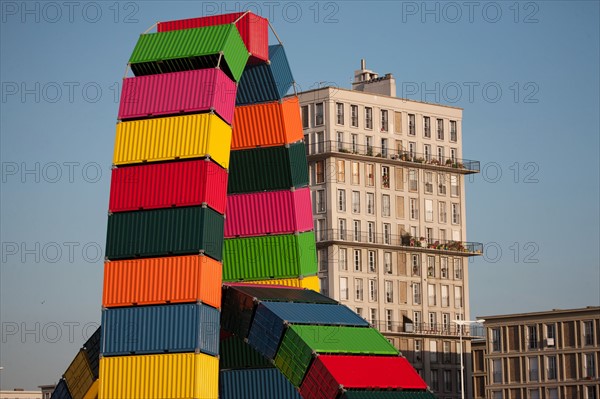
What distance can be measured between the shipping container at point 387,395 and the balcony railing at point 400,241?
275ft

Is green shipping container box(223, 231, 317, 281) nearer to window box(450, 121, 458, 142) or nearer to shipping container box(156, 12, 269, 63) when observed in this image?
shipping container box(156, 12, 269, 63)

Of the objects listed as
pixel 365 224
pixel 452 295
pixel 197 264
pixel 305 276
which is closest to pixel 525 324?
pixel 452 295

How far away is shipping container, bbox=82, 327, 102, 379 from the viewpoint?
228 ft

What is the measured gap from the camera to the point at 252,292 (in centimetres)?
6688

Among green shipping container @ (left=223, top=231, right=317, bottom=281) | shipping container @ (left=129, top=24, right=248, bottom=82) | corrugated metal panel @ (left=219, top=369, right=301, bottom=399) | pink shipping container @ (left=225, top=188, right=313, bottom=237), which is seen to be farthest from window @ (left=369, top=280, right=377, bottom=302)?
shipping container @ (left=129, top=24, right=248, bottom=82)

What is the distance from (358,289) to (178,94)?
3436 inches

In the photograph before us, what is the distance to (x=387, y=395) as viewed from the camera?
207 ft

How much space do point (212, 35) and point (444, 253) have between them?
96.0 m

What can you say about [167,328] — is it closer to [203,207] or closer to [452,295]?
[203,207]

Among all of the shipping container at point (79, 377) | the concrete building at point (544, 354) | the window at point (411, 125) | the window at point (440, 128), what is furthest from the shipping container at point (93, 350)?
the concrete building at point (544, 354)

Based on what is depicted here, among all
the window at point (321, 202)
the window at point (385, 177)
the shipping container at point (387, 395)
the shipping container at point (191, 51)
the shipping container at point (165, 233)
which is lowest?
the shipping container at point (387, 395)

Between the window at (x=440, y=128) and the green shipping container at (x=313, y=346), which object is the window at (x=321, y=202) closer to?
the window at (x=440, y=128)

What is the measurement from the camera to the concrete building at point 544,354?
16175cm

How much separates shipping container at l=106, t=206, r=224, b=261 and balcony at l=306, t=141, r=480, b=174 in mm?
85145
